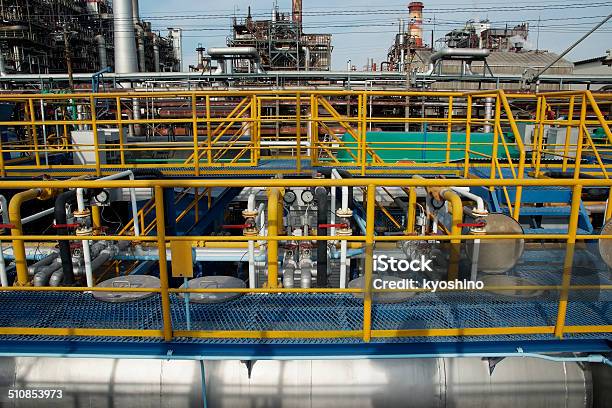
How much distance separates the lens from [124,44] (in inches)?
1264

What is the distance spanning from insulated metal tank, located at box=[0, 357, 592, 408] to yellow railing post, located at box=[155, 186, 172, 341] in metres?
0.49

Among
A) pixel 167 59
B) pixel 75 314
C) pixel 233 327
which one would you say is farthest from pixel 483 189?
pixel 167 59

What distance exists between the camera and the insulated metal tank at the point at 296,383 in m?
3.57

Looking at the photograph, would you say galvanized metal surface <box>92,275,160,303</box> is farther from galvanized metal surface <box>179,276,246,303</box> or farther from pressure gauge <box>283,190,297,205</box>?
pressure gauge <box>283,190,297,205</box>

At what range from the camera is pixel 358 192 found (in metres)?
10.1

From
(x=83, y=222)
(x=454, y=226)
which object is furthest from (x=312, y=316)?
(x=83, y=222)

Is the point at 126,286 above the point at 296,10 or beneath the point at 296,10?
beneath

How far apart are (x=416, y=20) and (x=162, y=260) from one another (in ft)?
188

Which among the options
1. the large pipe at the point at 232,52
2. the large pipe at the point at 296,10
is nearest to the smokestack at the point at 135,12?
the large pipe at the point at 232,52

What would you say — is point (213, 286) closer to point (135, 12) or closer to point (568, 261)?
point (568, 261)

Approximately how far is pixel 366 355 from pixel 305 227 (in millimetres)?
2835

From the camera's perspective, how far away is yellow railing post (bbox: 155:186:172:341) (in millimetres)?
3217

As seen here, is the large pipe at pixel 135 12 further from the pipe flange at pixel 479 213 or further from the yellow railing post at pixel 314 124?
the pipe flange at pixel 479 213

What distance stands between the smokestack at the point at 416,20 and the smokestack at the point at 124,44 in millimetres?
33517
